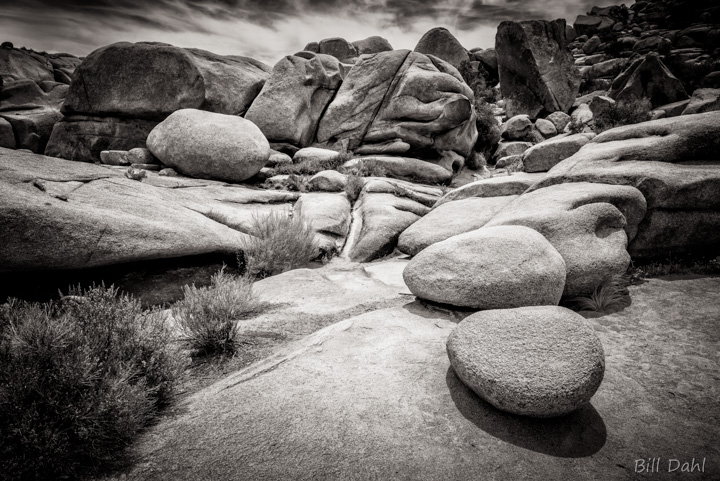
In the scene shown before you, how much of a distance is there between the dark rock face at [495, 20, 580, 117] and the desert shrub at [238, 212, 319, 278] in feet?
82.8

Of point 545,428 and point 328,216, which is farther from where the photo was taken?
point 328,216

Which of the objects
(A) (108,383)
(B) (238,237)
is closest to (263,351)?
(A) (108,383)

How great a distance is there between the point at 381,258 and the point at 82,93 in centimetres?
1484

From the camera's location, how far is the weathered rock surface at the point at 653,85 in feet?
64.3

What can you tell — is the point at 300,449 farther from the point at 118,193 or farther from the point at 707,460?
the point at 118,193

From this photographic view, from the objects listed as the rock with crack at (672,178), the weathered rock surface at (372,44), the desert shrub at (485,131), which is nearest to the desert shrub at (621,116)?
the desert shrub at (485,131)

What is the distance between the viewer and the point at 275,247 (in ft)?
21.7

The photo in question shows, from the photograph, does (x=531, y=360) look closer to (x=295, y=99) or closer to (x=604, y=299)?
(x=604, y=299)

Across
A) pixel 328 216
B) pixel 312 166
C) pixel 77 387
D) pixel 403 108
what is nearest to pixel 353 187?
pixel 328 216

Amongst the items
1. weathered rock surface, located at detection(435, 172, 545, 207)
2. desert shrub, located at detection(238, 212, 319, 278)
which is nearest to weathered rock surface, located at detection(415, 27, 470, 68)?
weathered rock surface, located at detection(435, 172, 545, 207)

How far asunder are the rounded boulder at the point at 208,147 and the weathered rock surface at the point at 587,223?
27.0 ft

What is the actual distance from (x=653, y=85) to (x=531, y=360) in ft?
88.0

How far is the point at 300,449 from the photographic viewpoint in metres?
2.25

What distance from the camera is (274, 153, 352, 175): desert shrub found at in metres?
12.3
